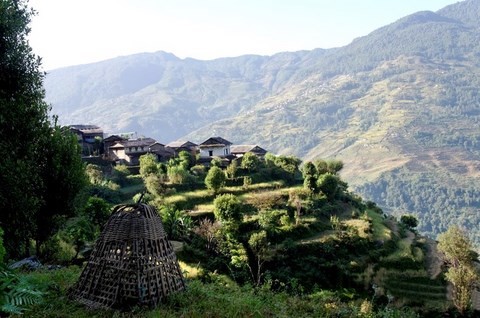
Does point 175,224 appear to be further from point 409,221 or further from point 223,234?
point 409,221

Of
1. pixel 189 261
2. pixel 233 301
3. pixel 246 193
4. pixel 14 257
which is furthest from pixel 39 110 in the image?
pixel 246 193

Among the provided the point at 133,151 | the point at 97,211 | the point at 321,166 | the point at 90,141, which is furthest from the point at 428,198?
the point at 97,211

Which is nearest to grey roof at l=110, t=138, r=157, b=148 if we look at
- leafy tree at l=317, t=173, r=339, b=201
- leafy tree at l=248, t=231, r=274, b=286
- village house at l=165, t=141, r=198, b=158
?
village house at l=165, t=141, r=198, b=158

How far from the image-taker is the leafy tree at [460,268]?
34812 mm

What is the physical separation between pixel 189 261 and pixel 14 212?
18241 mm

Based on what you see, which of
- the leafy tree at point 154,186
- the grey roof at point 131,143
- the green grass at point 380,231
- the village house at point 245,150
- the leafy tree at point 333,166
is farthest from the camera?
the village house at point 245,150

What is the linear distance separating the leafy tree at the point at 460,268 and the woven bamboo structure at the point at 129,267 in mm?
32268

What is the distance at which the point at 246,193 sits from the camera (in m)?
49.3

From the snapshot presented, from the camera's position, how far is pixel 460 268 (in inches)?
1446

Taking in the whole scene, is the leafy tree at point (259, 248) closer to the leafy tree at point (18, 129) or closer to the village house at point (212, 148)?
the leafy tree at point (18, 129)

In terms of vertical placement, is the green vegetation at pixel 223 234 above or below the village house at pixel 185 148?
below

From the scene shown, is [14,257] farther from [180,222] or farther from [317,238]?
[317,238]

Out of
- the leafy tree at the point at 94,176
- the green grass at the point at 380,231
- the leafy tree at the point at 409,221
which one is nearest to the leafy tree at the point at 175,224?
the leafy tree at the point at 94,176

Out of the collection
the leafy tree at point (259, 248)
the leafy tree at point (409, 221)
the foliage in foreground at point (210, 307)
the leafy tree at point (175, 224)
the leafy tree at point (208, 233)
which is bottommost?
the leafy tree at point (409, 221)
